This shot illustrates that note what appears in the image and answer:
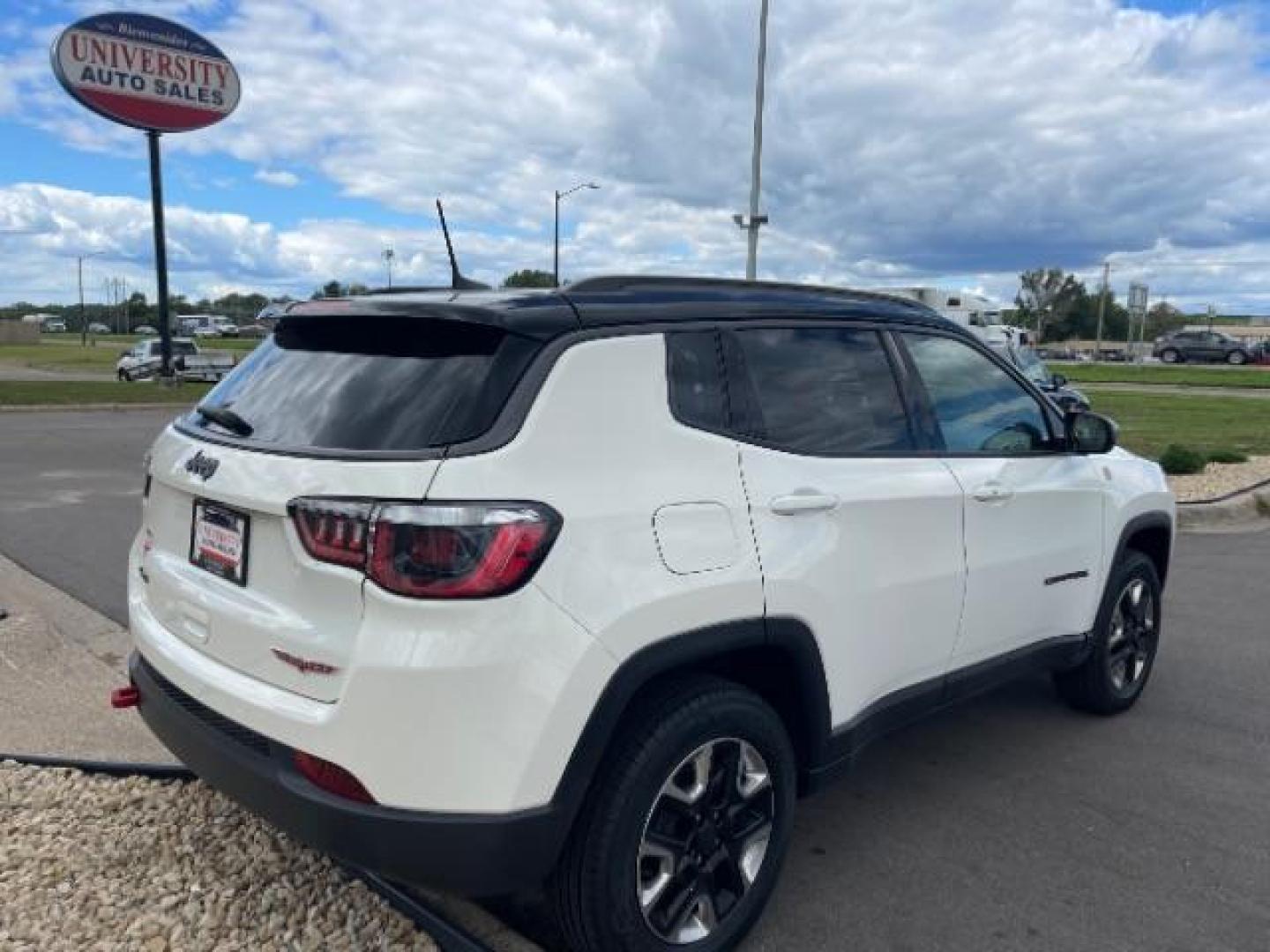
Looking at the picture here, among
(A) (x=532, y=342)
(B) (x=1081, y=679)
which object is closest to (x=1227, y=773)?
(B) (x=1081, y=679)

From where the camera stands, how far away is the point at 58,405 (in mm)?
20297

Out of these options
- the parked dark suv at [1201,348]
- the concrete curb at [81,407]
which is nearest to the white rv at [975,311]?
the concrete curb at [81,407]

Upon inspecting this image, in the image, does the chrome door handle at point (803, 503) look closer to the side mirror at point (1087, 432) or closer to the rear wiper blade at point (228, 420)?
the rear wiper blade at point (228, 420)

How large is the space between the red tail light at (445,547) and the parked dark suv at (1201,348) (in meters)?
59.5

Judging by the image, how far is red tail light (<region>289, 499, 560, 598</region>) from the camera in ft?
7.30

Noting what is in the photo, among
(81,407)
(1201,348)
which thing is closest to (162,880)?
(81,407)

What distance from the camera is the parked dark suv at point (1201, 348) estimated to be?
52.9 metres

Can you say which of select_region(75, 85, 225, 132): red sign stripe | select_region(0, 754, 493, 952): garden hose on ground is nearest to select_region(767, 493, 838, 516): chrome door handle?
select_region(0, 754, 493, 952): garden hose on ground

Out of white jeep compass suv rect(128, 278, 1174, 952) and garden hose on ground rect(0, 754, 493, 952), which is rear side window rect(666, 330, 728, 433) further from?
garden hose on ground rect(0, 754, 493, 952)

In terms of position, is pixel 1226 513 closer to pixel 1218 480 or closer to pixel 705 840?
pixel 1218 480

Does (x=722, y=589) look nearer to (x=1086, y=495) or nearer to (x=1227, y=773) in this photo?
(x=1086, y=495)

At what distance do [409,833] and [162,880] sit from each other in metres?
1.18

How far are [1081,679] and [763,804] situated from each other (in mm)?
2361

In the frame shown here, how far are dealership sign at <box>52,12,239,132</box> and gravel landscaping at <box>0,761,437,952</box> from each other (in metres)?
23.8
